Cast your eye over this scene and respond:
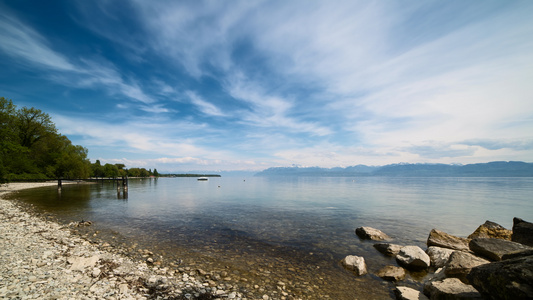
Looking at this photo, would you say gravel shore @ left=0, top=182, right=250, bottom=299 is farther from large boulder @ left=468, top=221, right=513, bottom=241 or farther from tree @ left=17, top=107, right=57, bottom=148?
tree @ left=17, top=107, right=57, bottom=148

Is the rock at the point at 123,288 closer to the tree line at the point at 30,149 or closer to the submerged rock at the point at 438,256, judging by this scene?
the submerged rock at the point at 438,256

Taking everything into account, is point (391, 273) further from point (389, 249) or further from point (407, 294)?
point (389, 249)

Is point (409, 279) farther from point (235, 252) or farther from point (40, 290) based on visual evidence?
point (40, 290)

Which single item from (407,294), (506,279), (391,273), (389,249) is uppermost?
(506,279)

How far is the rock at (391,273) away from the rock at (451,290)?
5.64ft

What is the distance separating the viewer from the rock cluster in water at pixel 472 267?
521cm

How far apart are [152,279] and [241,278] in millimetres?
3783

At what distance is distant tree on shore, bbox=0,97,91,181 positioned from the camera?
173ft

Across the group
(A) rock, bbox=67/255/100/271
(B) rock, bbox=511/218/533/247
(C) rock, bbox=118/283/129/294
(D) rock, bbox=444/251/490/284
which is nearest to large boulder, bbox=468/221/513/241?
(B) rock, bbox=511/218/533/247

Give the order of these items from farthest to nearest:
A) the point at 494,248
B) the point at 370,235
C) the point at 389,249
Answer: the point at 370,235
the point at 389,249
the point at 494,248

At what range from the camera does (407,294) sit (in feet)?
27.0

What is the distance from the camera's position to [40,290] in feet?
22.5

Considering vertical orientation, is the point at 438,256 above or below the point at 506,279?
below

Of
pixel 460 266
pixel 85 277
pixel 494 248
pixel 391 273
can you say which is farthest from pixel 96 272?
pixel 494 248
